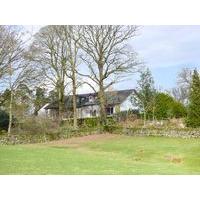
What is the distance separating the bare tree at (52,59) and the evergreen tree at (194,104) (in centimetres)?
133

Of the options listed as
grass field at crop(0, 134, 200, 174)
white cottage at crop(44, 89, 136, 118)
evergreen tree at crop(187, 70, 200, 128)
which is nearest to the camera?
grass field at crop(0, 134, 200, 174)

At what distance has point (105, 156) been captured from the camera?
5.60m

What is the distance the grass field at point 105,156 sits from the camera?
5441 millimetres

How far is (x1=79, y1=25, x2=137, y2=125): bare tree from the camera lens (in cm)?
574

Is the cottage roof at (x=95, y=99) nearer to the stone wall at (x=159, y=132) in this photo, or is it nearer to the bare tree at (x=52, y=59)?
the bare tree at (x=52, y=59)

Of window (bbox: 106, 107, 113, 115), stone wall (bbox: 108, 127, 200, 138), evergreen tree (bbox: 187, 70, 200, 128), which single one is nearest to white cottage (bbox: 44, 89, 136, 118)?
window (bbox: 106, 107, 113, 115)

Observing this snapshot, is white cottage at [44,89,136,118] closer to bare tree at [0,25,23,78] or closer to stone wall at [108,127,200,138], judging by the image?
stone wall at [108,127,200,138]

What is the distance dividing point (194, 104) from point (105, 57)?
106 cm

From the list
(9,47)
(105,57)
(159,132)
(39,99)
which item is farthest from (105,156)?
(9,47)

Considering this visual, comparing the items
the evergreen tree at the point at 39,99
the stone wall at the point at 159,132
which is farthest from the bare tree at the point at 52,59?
the stone wall at the point at 159,132

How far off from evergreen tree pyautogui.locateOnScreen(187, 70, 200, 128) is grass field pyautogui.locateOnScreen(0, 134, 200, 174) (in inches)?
7.8

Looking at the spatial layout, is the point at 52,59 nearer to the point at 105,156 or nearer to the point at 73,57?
the point at 73,57
